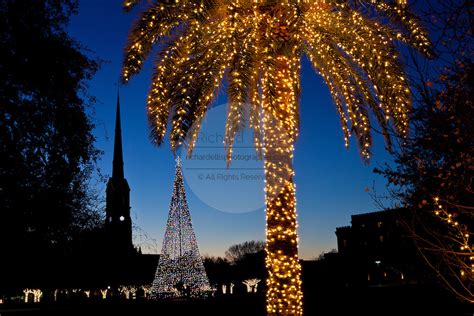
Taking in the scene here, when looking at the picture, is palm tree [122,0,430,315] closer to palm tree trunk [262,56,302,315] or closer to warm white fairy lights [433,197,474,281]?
palm tree trunk [262,56,302,315]

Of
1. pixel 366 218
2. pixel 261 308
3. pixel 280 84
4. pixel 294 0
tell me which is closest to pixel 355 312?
pixel 261 308

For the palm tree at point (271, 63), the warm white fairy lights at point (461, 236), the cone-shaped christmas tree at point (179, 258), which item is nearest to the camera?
the warm white fairy lights at point (461, 236)

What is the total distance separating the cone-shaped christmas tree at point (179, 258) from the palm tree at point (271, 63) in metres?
21.4

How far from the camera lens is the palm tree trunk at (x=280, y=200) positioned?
10742 mm

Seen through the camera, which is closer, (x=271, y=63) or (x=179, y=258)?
(x=271, y=63)

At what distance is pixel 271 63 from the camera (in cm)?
1045

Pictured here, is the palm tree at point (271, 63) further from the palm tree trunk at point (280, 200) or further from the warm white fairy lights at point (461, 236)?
the warm white fairy lights at point (461, 236)

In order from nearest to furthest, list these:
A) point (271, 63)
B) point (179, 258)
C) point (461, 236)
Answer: point (461, 236) → point (271, 63) → point (179, 258)

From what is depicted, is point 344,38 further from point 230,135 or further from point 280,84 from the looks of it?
point 230,135

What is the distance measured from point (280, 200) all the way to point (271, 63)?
2.97m

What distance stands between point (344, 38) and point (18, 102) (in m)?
7.16

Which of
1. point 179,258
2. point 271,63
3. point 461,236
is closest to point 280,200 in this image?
point 271,63

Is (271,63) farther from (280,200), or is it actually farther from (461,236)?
(461,236)

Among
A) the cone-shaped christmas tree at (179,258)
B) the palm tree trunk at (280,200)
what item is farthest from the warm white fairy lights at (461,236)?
the cone-shaped christmas tree at (179,258)
